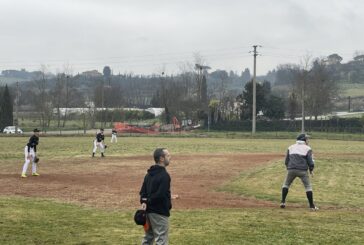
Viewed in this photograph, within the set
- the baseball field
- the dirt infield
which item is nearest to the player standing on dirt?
the baseball field

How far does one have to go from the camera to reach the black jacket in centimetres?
764

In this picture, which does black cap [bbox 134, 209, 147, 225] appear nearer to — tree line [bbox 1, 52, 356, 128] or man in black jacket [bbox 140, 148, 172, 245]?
man in black jacket [bbox 140, 148, 172, 245]

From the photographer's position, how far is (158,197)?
301 inches

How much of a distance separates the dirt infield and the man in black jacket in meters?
6.33

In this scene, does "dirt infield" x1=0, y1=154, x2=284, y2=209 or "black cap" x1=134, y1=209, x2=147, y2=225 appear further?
"dirt infield" x1=0, y1=154, x2=284, y2=209

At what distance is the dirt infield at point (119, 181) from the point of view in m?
15.3

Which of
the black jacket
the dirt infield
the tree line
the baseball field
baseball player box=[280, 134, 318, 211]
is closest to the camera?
the black jacket

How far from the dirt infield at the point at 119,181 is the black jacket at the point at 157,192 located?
21.0ft

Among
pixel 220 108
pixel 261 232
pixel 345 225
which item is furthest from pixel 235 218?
pixel 220 108

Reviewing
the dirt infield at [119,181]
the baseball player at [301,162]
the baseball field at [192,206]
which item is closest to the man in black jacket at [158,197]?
the baseball field at [192,206]

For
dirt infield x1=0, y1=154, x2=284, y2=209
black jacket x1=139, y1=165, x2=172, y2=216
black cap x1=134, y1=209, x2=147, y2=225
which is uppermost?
black jacket x1=139, y1=165, x2=172, y2=216

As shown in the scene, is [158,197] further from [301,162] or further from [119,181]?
[119,181]

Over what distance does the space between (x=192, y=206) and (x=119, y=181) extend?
680cm

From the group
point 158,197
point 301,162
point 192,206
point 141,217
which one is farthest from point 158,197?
point 301,162
